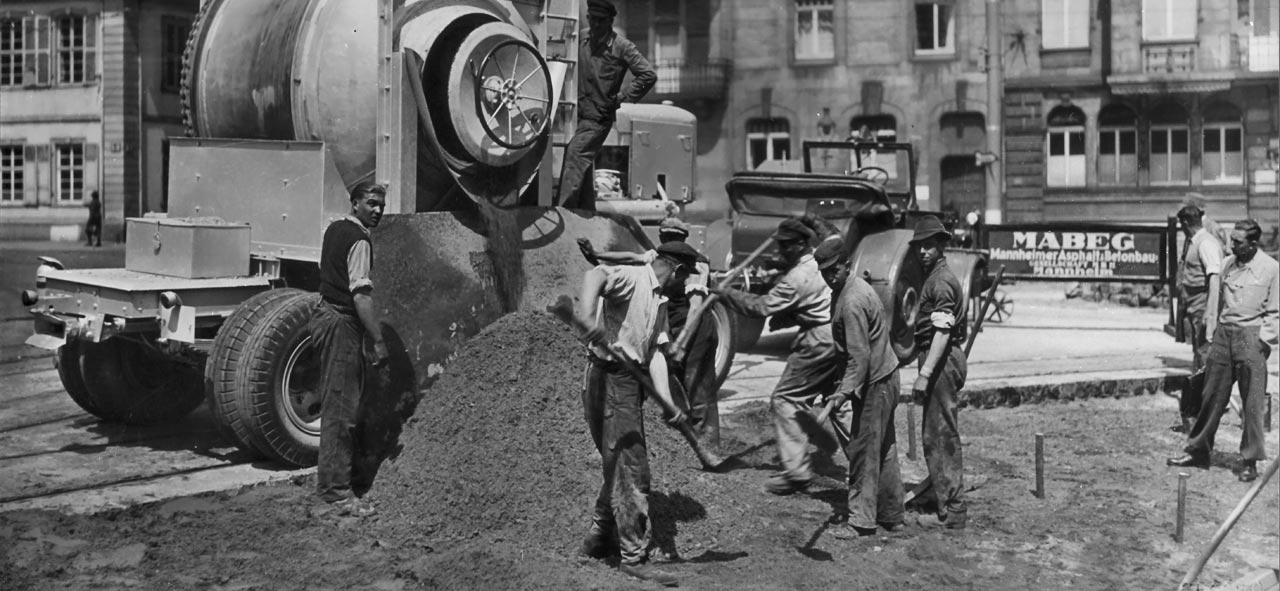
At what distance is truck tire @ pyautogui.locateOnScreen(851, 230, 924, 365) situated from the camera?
14.6m

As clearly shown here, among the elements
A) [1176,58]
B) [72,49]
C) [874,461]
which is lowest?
[874,461]

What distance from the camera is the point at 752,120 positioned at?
38344mm

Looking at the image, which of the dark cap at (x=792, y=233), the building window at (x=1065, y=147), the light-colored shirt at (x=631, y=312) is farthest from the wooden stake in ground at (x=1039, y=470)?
the building window at (x=1065, y=147)

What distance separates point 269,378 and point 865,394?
12.8 feet

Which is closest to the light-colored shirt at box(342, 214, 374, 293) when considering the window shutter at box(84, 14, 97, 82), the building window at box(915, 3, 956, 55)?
the window shutter at box(84, 14, 97, 82)

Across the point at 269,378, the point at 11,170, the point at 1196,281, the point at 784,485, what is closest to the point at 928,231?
the point at 784,485

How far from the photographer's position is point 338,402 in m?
8.89

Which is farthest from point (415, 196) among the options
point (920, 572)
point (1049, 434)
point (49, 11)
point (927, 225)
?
point (49, 11)

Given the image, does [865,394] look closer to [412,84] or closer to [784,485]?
[784,485]

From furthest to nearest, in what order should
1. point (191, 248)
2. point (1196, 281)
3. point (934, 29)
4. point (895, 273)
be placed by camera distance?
point (934, 29)
point (895, 273)
point (1196, 281)
point (191, 248)

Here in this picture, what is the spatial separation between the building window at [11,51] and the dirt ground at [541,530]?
21689 mm

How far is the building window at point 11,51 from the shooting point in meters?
28.9

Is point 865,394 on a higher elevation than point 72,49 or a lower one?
lower

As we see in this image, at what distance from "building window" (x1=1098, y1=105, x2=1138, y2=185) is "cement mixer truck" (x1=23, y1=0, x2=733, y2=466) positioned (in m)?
28.0
